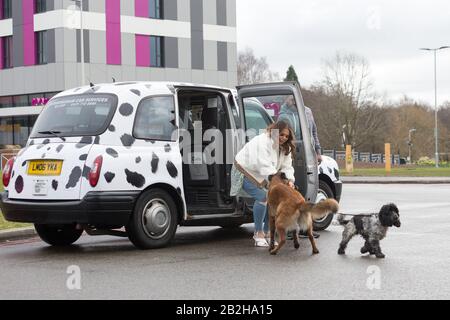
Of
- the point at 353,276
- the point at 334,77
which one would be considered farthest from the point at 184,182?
the point at 334,77

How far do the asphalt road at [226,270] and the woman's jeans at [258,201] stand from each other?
35 cm

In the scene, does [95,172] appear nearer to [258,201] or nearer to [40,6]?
[258,201]

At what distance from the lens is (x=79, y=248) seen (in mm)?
9375

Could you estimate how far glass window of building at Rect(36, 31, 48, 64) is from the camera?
45.2 m

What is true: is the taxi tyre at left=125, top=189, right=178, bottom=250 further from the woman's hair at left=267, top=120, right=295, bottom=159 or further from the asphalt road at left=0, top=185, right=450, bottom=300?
the woman's hair at left=267, top=120, right=295, bottom=159

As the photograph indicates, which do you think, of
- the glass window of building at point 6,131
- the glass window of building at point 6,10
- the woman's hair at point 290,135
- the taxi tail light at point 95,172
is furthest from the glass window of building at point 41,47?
the taxi tail light at point 95,172

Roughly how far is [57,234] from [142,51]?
38.3 meters

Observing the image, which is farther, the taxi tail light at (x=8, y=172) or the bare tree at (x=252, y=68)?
the bare tree at (x=252, y=68)

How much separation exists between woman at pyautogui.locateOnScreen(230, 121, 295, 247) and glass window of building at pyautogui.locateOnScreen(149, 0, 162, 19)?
131ft

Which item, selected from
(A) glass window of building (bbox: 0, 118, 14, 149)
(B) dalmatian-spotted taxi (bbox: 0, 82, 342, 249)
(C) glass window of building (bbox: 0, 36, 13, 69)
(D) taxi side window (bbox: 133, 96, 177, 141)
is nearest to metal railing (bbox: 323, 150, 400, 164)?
(A) glass window of building (bbox: 0, 118, 14, 149)

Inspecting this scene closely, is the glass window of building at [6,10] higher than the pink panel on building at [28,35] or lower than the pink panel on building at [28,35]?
higher

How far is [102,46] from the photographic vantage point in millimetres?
44719

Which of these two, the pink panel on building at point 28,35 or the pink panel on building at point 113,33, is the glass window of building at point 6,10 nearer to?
the pink panel on building at point 28,35

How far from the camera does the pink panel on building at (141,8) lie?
46.4m
